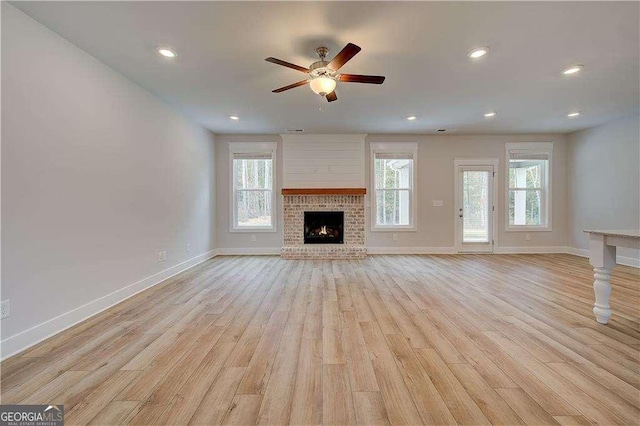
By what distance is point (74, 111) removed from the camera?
101 inches

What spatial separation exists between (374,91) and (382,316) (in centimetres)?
289

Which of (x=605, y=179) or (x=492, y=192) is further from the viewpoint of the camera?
(x=492, y=192)

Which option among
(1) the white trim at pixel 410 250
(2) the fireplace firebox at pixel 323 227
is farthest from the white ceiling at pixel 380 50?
(1) the white trim at pixel 410 250

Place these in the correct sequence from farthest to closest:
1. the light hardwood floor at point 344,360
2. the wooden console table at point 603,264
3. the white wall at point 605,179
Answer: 1. the white wall at point 605,179
2. the wooden console table at point 603,264
3. the light hardwood floor at point 344,360

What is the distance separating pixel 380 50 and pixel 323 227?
4.11 m

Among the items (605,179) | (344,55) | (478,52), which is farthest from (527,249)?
(344,55)

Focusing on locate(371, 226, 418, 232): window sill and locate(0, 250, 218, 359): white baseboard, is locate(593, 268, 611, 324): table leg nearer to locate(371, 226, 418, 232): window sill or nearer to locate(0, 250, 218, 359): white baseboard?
locate(371, 226, 418, 232): window sill

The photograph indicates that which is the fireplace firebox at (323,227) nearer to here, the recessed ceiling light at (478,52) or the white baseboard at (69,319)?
the white baseboard at (69,319)

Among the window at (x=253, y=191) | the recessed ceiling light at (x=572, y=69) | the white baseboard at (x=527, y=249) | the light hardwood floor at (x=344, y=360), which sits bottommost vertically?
the light hardwood floor at (x=344, y=360)

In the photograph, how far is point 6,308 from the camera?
6.50 feet

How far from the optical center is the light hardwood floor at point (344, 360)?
4.75ft

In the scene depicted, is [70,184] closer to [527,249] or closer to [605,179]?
[527,249]

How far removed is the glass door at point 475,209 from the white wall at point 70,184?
19.6ft

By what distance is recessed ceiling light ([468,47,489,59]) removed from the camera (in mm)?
2680
